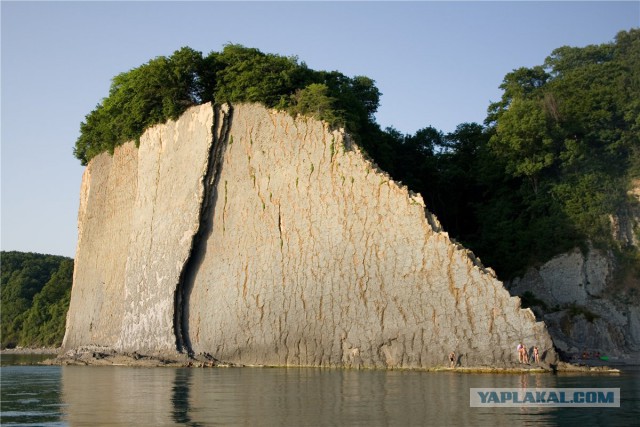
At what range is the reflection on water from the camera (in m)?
16.4

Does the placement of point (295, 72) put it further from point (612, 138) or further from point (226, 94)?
point (612, 138)

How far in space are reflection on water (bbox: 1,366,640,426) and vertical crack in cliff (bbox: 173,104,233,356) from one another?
36.4 feet

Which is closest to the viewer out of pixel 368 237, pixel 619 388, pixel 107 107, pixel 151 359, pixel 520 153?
pixel 619 388

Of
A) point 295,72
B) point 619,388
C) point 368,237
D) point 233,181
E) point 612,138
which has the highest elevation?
point 295,72

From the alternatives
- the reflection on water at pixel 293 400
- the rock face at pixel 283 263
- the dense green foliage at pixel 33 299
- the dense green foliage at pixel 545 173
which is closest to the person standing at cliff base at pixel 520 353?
the rock face at pixel 283 263

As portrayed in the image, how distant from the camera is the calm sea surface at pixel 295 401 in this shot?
16.3m

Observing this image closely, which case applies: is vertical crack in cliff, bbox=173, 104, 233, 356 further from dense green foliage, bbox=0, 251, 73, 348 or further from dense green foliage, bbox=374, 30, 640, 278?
dense green foliage, bbox=0, 251, 73, 348

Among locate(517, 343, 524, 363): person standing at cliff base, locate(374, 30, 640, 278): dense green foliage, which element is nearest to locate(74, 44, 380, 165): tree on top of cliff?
locate(374, 30, 640, 278): dense green foliage

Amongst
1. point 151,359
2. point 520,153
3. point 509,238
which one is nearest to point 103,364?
point 151,359

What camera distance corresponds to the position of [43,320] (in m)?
89.5

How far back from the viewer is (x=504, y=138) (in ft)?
147

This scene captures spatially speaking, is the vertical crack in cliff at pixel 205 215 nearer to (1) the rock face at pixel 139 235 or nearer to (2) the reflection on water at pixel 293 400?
(1) the rock face at pixel 139 235

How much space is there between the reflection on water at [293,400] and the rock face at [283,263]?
3.23 metres

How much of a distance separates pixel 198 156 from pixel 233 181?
2707 millimetres
